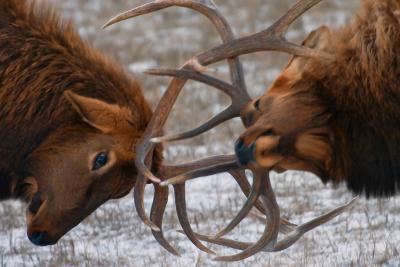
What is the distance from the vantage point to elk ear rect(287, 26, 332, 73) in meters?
5.99

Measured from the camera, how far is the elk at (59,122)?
636 centimetres

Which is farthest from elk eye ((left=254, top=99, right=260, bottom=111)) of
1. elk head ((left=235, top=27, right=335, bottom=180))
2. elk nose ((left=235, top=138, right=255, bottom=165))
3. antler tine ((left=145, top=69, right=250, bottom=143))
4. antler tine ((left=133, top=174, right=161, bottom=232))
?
antler tine ((left=133, top=174, right=161, bottom=232))

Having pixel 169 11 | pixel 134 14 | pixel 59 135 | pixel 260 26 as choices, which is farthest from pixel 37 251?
pixel 169 11

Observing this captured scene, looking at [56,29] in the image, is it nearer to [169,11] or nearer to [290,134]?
[290,134]

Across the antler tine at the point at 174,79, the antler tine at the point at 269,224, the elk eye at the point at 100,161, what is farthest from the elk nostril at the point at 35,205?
the antler tine at the point at 269,224

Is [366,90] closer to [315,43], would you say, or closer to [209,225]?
[315,43]

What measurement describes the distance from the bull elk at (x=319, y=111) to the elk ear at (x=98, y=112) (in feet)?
0.91

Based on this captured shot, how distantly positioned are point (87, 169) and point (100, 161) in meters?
0.09

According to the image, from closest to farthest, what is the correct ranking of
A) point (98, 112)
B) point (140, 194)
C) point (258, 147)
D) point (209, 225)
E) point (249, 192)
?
1. point (258, 147)
2. point (140, 194)
3. point (98, 112)
4. point (249, 192)
5. point (209, 225)

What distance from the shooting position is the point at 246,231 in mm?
7816

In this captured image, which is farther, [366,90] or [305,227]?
[305,227]

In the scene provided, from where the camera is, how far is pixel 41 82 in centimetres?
652

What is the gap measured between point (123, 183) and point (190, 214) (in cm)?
200

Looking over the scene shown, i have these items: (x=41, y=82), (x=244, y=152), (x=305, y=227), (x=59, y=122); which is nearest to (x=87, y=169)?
(x=59, y=122)
